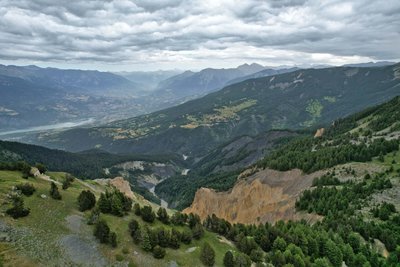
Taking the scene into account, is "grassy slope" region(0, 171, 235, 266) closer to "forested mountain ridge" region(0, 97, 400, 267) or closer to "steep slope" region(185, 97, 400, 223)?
"forested mountain ridge" region(0, 97, 400, 267)

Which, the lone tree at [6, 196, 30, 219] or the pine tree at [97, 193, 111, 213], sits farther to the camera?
the pine tree at [97, 193, 111, 213]

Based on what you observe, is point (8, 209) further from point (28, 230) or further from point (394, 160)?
point (394, 160)

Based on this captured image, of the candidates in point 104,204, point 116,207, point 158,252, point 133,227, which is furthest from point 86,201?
point 158,252

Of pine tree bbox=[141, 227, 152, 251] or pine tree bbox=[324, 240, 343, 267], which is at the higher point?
pine tree bbox=[141, 227, 152, 251]

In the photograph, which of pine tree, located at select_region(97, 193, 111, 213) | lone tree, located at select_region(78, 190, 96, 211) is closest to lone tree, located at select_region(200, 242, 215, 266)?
pine tree, located at select_region(97, 193, 111, 213)

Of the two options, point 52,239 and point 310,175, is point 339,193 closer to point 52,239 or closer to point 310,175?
point 310,175

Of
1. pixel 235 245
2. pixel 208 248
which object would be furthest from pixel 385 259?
pixel 208 248
